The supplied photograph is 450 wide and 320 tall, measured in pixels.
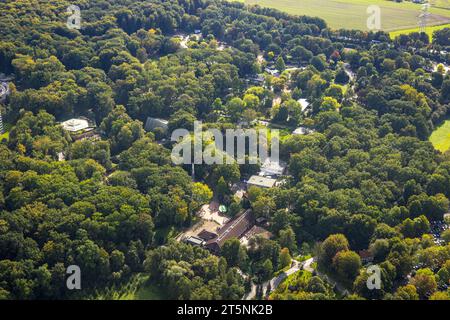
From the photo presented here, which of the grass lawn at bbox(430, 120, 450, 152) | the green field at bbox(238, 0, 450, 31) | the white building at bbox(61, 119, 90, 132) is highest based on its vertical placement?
the green field at bbox(238, 0, 450, 31)

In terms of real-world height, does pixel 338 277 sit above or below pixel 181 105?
below

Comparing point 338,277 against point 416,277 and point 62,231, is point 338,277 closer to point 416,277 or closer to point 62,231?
point 416,277

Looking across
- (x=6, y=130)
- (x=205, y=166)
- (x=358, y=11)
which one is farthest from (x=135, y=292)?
(x=358, y=11)

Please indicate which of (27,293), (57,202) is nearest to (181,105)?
(57,202)

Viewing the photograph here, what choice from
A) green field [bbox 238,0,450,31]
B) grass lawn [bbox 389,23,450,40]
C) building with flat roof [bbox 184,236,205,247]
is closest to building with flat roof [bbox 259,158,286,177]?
building with flat roof [bbox 184,236,205,247]

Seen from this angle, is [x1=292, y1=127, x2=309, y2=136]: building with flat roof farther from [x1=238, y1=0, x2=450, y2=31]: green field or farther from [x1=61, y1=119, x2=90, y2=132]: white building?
[x1=238, y1=0, x2=450, y2=31]: green field
